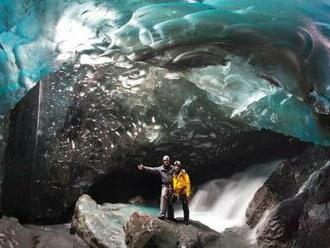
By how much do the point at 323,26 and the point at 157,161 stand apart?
21.2 feet

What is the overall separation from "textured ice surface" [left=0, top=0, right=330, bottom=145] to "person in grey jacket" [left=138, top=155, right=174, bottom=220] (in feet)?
6.46

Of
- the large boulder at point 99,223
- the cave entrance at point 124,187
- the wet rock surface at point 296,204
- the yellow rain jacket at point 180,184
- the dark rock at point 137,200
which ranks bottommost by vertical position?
the dark rock at point 137,200

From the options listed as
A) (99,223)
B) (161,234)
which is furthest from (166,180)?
(99,223)

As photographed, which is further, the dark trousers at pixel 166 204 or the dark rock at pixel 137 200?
the dark rock at pixel 137 200

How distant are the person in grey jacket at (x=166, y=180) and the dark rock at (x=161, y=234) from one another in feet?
0.96

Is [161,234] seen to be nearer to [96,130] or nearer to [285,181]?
[285,181]

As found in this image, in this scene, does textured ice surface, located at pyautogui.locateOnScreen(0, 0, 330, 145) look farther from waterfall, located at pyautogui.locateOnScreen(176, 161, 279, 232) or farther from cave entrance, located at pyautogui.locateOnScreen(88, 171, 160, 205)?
cave entrance, located at pyautogui.locateOnScreen(88, 171, 160, 205)

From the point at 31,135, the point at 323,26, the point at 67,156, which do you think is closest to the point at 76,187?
the point at 67,156

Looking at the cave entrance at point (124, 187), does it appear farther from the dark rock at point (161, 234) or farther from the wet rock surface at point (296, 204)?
the wet rock surface at point (296, 204)

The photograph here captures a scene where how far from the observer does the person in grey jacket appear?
9231 mm

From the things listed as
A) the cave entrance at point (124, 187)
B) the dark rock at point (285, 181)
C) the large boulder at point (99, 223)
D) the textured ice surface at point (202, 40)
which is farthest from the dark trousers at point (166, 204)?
the cave entrance at point (124, 187)

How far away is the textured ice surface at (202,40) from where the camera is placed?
7.25 m

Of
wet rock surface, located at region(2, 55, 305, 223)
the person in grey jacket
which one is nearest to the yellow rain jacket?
the person in grey jacket

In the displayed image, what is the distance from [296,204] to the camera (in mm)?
9977
